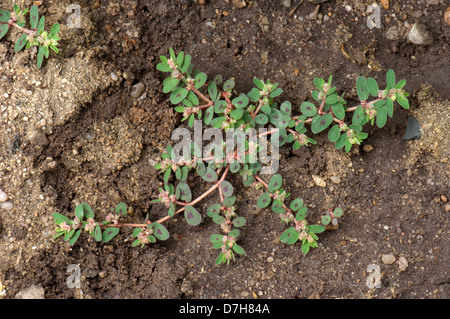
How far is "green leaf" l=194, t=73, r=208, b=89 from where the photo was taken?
289 centimetres

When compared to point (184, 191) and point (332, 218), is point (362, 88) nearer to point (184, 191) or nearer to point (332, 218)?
point (332, 218)

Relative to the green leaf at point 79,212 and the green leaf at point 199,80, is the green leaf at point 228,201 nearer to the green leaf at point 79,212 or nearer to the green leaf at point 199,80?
the green leaf at point 199,80

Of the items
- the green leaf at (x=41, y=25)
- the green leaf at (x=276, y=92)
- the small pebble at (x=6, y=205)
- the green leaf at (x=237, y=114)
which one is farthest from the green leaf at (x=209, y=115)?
the small pebble at (x=6, y=205)

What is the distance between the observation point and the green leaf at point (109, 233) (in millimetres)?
2900

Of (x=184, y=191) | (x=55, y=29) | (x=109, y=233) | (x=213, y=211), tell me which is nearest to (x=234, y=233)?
(x=213, y=211)

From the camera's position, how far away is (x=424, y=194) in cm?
299

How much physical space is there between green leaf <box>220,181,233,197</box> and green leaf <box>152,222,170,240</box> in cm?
40

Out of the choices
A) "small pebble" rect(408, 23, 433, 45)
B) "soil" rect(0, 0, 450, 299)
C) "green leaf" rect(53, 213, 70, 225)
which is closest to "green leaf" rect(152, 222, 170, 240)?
"soil" rect(0, 0, 450, 299)

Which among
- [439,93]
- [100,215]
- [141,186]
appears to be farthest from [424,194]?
[100,215]

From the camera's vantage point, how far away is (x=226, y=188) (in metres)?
2.96

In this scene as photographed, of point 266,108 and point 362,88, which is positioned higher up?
point 362,88

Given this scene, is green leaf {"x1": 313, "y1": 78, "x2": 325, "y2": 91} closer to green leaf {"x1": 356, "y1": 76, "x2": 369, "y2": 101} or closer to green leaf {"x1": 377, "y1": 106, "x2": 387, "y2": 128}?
green leaf {"x1": 356, "y1": 76, "x2": 369, "y2": 101}

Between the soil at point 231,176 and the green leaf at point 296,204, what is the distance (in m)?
0.17

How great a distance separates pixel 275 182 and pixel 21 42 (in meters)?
1.67
